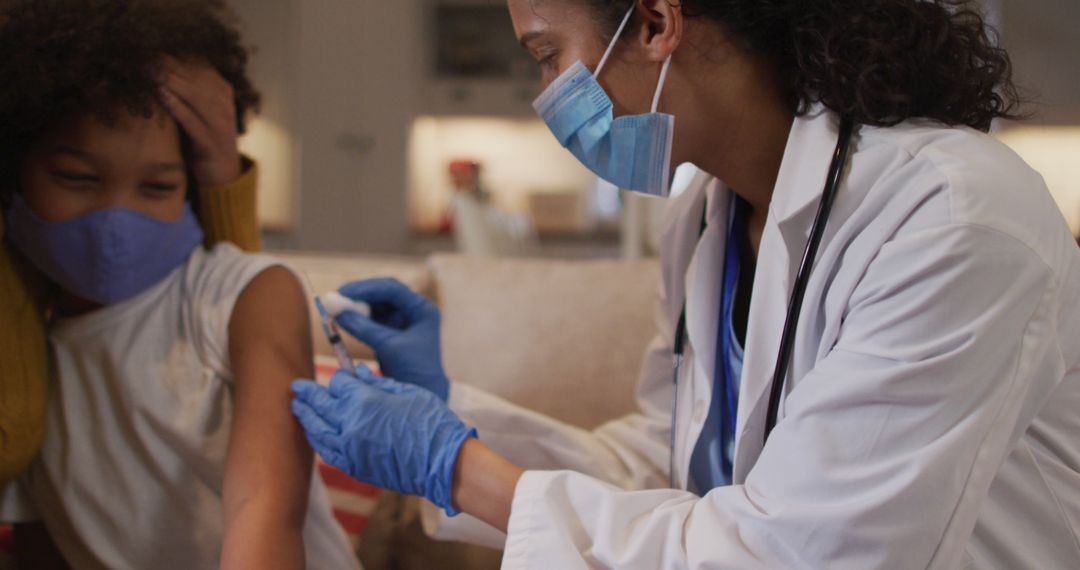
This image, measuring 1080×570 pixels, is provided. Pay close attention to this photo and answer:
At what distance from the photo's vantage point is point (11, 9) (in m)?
1.11

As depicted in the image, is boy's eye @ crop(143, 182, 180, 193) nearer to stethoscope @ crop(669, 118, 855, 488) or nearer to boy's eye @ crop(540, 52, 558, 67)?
boy's eye @ crop(540, 52, 558, 67)

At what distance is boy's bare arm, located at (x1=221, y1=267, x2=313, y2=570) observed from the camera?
1.05m

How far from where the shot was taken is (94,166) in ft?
3.68

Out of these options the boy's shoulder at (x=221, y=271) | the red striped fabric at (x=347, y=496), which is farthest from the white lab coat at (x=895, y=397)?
the red striped fabric at (x=347, y=496)

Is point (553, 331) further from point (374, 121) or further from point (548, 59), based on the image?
point (374, 121)

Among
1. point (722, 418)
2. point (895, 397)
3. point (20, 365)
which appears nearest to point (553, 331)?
point (722, 418)

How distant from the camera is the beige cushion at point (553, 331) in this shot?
2.01 metres

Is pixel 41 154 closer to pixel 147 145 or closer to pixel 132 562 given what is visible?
pixel 147 145

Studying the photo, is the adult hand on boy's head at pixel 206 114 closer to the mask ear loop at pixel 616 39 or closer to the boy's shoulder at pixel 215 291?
the boy's shoulder at pixel 215 291

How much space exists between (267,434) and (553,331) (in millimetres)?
1010

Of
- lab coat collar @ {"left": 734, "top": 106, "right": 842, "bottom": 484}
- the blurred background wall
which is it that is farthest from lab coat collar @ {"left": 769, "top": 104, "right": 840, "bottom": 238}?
the blurred background wall

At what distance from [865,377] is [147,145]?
2.99 ft

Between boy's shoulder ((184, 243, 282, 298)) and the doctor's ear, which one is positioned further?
boy's shoulder ((184, 243, 282, 298))

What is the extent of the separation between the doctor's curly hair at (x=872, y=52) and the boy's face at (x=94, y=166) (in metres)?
0.60
